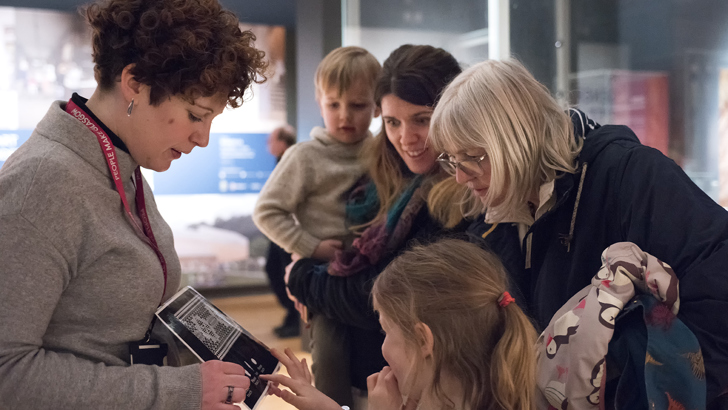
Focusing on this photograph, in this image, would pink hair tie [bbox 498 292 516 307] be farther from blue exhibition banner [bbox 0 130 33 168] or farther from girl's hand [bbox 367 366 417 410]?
blue exhibition banner [bbox 0 130 33 168]

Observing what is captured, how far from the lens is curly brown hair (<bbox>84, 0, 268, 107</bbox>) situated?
1.39 m

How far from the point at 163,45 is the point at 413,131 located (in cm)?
92

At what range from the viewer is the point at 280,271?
6047mm

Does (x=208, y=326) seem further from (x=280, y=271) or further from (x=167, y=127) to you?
(x=280, y=271)

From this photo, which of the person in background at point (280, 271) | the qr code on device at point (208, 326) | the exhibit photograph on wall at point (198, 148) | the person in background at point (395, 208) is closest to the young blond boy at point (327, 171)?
Answer: the person in background at point (395, 208)

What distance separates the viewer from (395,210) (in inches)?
82.4

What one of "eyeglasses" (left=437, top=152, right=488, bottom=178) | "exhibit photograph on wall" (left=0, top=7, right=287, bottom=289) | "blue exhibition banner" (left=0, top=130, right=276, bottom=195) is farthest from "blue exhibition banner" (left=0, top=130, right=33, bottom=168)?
"eyeglasses" (left=437, top=152, right=488, bottom=178)

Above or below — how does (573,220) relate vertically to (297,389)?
above

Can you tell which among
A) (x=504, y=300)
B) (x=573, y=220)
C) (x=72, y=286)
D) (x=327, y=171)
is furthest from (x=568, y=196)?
(x=72, y=286)

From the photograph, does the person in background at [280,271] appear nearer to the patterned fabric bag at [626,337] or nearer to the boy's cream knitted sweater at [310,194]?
the boy's cream knitted sweater at [310,194]

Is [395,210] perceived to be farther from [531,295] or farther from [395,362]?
[395,362]

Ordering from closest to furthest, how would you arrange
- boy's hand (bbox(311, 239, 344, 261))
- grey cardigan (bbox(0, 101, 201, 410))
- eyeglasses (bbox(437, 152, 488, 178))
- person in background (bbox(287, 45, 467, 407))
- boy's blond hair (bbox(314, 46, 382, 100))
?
grey cardigan (bbox(0, 101, 201, 410)) → eyeglasses (bbox(437, 152, 488, 178)) → person in background (bbox(287, 45, 467, 407)) → boy's hand (bbox(311, 239, 344, 261)) → boy's blond hair (bbox(314, 46, 382, 100))

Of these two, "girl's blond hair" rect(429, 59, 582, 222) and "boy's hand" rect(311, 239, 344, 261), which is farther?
"boy's hand" rect(311, 239, 344, 261)

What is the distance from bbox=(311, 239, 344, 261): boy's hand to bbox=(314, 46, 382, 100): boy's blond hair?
60 centimetres
